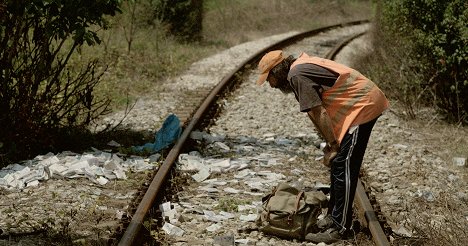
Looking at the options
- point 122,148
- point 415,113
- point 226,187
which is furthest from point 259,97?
point 226,187

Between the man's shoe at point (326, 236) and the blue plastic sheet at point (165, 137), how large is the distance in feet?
9.27

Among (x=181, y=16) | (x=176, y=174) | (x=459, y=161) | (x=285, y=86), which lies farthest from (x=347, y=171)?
(x=181, y=16)

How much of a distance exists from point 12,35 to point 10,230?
2.85 metres

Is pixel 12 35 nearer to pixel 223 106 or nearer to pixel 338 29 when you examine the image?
pixel 223 106

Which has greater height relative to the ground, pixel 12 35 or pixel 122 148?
pixel 12 35

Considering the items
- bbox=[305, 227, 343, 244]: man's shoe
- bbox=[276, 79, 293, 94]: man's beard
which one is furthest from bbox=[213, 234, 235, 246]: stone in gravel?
bbox=[276, 79, 293, 94]: man's beard

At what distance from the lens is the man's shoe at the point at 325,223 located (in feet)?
18.5

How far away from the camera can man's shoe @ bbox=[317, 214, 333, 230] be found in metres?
5.62

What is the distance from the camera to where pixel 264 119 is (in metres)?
10.1

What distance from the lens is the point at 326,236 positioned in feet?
18.1

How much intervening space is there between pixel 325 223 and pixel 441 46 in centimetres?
524

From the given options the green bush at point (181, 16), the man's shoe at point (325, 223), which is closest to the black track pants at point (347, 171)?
the man's shoe at point (325, 223)

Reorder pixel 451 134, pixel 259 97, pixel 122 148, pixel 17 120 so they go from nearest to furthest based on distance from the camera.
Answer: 1. pixel 17 120
2. pixel 122 148
3. pixel 451 134
4. pixel 259 97

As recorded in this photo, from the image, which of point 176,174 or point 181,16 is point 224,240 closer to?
point 176,174
